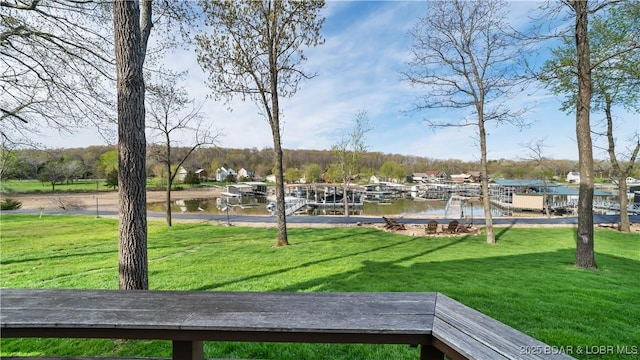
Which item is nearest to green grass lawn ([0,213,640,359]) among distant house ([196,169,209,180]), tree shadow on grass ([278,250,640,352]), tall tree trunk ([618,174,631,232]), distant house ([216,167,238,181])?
→ tree shadow on grass ([278,250,640,352])

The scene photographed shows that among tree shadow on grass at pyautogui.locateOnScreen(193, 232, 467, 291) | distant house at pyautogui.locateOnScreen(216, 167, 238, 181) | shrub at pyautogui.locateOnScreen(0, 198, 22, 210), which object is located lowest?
tree shadow on grass at pyautogui.locateOnScreen(193, 232, 467, 291)

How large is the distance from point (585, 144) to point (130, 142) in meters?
8.40

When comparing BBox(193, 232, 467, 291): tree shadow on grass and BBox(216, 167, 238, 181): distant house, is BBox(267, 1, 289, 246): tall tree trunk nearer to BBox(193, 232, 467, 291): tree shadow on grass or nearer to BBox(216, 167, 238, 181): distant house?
BBox(193, 232, 467, 291): tree shadow on grass

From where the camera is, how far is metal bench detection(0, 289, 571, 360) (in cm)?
151

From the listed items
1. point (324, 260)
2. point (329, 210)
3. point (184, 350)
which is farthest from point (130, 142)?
point (329, 210)

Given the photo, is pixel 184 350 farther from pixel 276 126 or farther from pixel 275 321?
pixel 276 126

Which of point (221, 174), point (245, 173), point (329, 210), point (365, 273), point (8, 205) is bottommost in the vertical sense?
point (329, 210)

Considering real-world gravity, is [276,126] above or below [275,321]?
above

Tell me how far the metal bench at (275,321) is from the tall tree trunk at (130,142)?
1.35m

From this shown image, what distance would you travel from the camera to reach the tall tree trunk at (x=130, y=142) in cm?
327

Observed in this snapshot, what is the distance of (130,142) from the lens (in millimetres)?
3273

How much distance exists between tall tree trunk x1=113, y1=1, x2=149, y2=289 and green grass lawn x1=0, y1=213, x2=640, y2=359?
2.61 feet

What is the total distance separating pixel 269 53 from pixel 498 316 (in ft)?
29.1

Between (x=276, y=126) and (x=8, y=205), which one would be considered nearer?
(x=276, y=126)
